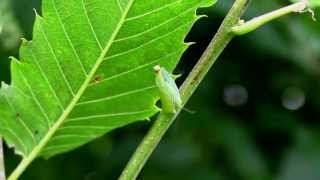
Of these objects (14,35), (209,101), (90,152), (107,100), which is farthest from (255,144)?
(107,100)

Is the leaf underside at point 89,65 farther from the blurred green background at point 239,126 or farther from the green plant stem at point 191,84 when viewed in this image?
the blurred green background at point 239,126

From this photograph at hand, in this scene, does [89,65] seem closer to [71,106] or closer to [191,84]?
[71,106]

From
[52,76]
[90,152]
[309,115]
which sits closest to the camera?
[52,76]

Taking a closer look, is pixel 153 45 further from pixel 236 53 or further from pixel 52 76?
pixel 236 53

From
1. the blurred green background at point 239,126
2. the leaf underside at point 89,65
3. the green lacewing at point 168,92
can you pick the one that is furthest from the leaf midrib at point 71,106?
the blurred green background at point 239,126

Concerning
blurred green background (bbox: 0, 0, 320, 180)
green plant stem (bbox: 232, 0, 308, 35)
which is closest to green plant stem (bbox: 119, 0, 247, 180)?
green plant stem (bbox: 232, 0, 308, 35)
